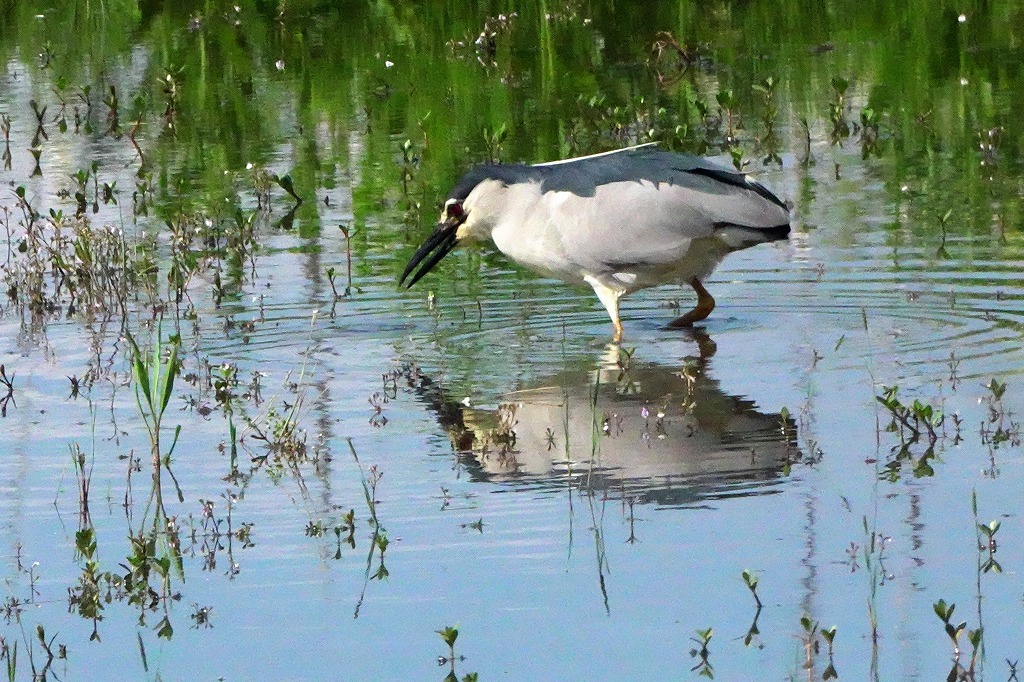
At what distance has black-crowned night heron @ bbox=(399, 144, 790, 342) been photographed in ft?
27.9

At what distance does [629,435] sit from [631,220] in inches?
80.8

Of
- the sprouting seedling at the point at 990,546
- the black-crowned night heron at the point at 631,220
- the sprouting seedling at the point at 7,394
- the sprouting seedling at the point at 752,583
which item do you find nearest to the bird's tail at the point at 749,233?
the black-crowned night heron at the point at 631,220

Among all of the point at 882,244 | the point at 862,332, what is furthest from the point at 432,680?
the point at 882,244

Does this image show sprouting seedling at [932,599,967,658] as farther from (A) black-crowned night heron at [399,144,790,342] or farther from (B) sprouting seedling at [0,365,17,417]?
(B) sprouting seedling at [0,365,17,417]

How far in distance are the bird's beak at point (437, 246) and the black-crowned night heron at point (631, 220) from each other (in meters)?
0.38

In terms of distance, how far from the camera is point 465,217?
9.42 meters

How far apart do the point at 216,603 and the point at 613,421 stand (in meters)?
2.21

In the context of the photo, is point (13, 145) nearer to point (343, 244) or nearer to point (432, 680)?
point (343, 244)

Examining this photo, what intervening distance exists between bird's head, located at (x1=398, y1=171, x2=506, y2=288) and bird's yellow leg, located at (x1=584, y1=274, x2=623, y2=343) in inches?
28.4

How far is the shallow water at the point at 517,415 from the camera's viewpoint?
489 centimetres

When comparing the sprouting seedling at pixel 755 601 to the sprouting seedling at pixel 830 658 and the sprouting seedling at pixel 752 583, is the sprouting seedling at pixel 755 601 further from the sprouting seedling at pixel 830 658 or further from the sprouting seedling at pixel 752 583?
the sprouting seedling at pixel 830 658

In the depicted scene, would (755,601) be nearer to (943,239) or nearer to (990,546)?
(990,546)

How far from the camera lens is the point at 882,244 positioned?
10203 millimetres

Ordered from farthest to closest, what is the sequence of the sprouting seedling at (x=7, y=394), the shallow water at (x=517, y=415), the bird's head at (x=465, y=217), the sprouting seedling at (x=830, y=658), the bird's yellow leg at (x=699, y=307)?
the bird's head at (x=465, y=217) < the bird's yellow leg at (x=699, y=307) < the sprouting seedling at (x=7, y=394) < the shallow water at (x=517, y=415) < the sprouting seedling at (x=830, y=658)
